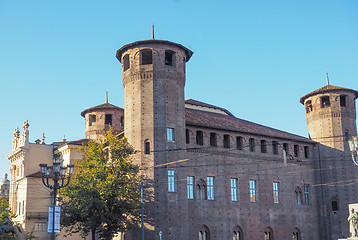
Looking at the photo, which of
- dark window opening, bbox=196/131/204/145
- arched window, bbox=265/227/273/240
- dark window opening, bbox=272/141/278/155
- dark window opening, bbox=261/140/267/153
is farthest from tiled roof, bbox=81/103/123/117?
arched window, bbox=265/227/273/240

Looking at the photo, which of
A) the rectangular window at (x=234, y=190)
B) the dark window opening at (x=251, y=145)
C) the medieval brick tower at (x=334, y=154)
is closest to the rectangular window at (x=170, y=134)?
the rectangular window at (x=234, y=190)

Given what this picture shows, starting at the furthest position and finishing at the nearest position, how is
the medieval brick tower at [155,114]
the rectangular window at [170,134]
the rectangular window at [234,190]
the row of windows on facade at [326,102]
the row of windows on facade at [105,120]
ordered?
the row of windows on facade at [105,120]
the row of windows on facade at [326,102]
the rectangular window at [234,190]
the rectangular window at [170,134]
the medieval brick tower at [155,114]

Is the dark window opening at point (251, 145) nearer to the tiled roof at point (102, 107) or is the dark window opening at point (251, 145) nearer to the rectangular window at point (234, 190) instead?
the rectangular window at point (234, 190)

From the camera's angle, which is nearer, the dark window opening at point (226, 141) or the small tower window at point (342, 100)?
the dark window opening at point (226, 141)

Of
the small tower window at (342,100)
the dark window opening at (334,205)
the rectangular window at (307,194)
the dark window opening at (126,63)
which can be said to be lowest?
the dark window opening at (334,205)

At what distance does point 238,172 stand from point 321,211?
11.1 metres

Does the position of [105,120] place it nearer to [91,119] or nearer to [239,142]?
[91,119]

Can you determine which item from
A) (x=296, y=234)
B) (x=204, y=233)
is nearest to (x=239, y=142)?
(x=204, y=233)

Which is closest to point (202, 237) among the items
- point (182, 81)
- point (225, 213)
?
point (225, 213)

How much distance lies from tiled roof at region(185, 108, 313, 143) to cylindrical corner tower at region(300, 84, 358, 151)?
178 centimetres

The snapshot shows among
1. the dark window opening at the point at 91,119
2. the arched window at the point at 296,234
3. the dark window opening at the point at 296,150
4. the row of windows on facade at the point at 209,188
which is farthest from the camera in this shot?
the dark window opening at the point at 91,119

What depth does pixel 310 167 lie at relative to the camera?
163ft

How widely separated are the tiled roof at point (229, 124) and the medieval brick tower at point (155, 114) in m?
3.03

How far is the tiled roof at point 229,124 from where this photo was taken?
43.0 meters
